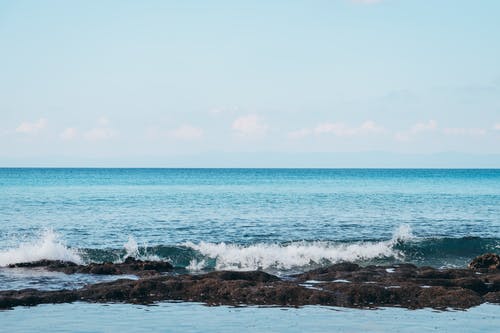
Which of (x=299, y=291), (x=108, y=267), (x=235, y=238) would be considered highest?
(x=299, y=291)

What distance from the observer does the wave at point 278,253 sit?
3219 cm

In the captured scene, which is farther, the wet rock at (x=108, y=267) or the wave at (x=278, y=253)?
the wave at (x=278, y=253)

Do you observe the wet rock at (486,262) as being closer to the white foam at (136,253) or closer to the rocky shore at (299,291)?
the rocky shore at (299,291)

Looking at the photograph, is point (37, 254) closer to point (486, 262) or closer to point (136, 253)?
point (136, 253)

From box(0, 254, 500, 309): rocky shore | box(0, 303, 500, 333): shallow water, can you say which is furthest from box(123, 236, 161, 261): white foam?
box(0, 303, 500, 333): shallow water

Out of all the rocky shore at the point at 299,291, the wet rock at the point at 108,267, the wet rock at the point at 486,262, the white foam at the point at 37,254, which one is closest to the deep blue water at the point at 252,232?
the white foam at the point at 37,254

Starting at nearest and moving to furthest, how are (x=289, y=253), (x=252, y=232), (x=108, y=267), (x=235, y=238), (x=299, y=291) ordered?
(x=299, y=291)
(x=108, y=267)
(x=289, y=253)
(x=235, y=238)
(x=252, y=232)

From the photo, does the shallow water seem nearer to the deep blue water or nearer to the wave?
the wave

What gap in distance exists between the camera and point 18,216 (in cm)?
5525

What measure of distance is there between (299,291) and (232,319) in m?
3.74

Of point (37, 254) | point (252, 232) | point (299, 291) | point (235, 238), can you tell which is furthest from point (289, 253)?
point (37, 254)

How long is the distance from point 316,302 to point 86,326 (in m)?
7.26

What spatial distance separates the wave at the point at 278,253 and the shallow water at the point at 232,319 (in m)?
9.75

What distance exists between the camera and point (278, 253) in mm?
33625
